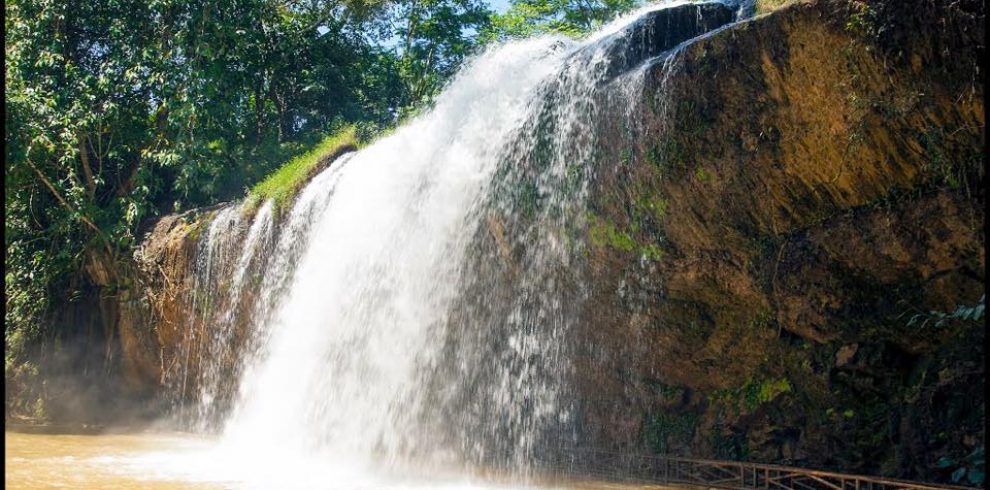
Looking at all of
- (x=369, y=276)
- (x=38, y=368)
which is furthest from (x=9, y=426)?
(x=369, y=276)

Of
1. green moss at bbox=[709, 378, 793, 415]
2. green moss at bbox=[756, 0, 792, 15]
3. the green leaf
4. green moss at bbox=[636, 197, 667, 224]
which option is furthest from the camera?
green moss at bbox=[756, 0, 792, 15]

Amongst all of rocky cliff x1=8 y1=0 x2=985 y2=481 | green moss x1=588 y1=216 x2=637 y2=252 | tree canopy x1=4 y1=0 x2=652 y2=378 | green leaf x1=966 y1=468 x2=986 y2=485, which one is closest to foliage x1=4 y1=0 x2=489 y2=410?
tree canopy x1=4 y1=0 x2=652 y2=378

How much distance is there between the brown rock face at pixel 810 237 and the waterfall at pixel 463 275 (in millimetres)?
563

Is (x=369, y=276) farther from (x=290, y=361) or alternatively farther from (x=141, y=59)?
(x=141, y=59)

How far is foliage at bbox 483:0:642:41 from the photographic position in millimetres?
23812

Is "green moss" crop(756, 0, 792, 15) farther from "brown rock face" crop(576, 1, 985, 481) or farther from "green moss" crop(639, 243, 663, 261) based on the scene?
"green moss" crop(639, 243, 663, 261)

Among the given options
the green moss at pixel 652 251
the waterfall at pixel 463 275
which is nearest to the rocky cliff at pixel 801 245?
the green moss at pixel 652 251

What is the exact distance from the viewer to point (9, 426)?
48.6 feet

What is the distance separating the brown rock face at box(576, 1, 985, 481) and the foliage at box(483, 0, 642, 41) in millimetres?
14941

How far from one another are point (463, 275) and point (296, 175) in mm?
5040

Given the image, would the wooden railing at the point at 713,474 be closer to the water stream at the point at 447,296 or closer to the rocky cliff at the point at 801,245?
the rocky cliff at the point at 801,245

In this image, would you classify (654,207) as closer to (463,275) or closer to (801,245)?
(801,245)

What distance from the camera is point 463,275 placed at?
10.3 metres

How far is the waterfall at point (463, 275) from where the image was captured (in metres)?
9.73
